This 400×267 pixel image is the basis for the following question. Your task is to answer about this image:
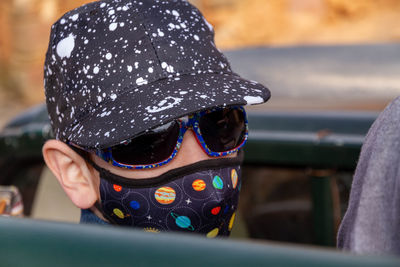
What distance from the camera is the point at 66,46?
4.34ft

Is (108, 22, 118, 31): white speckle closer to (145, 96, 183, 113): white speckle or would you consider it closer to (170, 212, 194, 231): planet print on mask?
(145, 96, 183, 113): white speckle

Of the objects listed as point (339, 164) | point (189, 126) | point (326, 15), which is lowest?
point (326, 15)

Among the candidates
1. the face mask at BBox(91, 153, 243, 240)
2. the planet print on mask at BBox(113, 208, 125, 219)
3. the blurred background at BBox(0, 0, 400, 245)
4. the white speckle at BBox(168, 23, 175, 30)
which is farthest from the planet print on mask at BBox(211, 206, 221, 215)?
the blurred background at BBox(0, 0, 400, 245)

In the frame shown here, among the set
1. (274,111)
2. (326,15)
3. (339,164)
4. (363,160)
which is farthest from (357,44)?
(326,15)

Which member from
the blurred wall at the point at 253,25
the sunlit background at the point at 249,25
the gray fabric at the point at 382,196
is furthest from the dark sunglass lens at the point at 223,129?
the sunlit background at the point at 249,25

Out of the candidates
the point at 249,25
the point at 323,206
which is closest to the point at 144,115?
the point at 323,206

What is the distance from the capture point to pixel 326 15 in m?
11.4

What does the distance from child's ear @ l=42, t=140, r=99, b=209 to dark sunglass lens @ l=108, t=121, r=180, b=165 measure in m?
0.14

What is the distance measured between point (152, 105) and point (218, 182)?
267mm

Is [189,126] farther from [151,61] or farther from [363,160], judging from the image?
[363,160]

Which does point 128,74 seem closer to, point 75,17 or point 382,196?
point 75,17

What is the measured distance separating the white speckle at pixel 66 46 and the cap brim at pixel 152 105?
0.18 m

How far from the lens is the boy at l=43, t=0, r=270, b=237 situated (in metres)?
1.24

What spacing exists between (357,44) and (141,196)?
1928 mm
